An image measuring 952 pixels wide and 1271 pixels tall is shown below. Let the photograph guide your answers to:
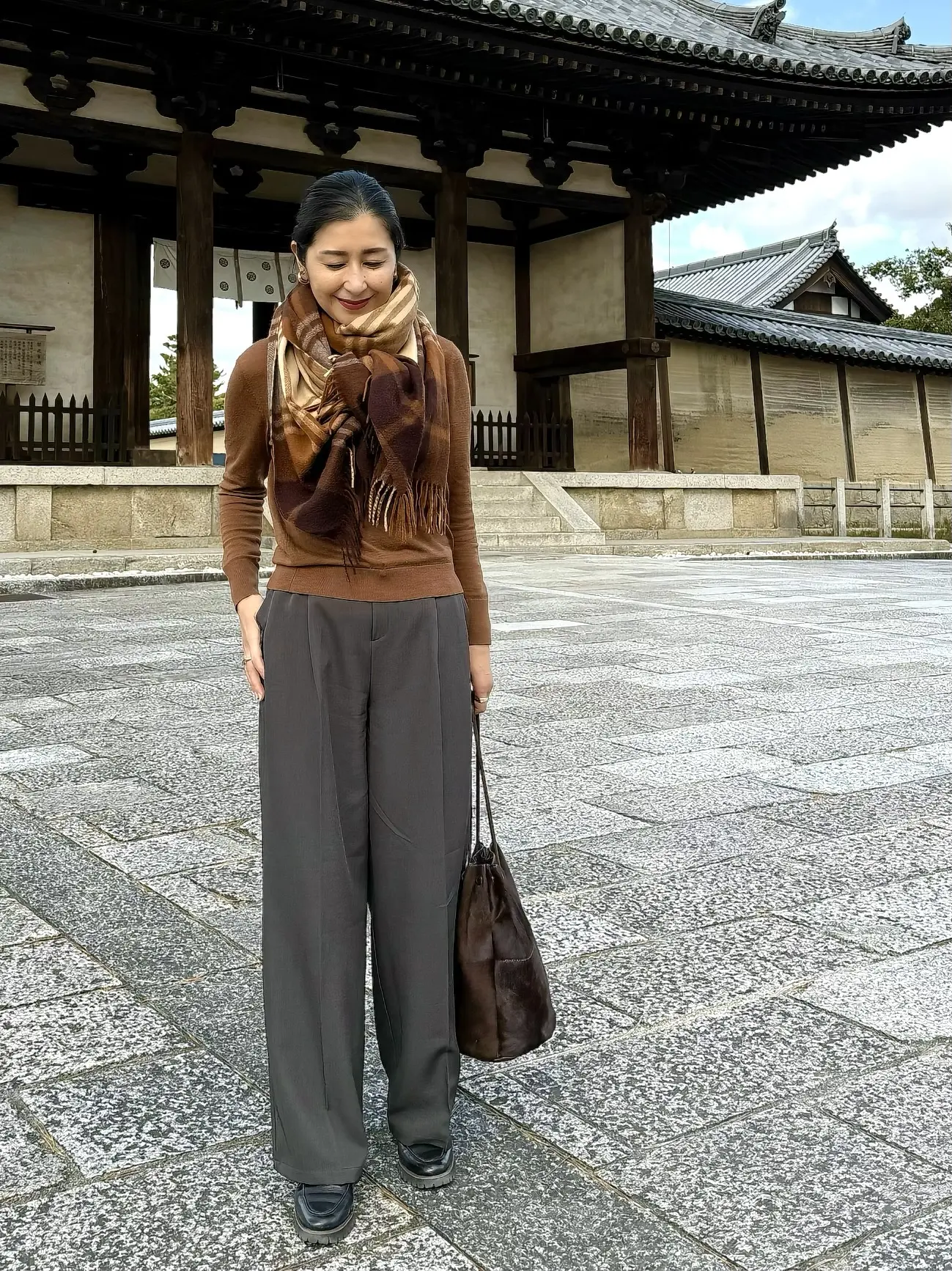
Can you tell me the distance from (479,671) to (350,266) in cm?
71

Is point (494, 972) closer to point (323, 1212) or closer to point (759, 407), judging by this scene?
point (323, 1212)

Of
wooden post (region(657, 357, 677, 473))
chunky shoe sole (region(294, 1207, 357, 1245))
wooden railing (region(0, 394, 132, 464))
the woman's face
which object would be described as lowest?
chunky shoe sole (region(294, 1207, 357, 1245))

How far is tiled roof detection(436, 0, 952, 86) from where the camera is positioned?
13094 millimetres

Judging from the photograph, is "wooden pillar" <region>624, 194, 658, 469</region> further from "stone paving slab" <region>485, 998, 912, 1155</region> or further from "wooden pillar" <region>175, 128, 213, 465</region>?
"stone paving slab" <region>485, 998, 912, 1155</region>

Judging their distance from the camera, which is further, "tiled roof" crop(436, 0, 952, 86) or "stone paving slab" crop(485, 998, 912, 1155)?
"tiled roof" crop(436, 0, 952, 86)

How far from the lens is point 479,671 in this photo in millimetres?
2168

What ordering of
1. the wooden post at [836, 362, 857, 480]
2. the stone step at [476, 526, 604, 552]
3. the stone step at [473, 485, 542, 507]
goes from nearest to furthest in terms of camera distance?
the stone step at [476, 526, 604, 552] → the stone step at [473, 485, 542, 507] → the wooden post at [836, 362, 857, 480]

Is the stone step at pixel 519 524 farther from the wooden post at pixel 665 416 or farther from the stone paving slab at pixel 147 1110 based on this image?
the stone paving slab at pixel 147 1110

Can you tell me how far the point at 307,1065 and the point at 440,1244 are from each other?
336 millimetres

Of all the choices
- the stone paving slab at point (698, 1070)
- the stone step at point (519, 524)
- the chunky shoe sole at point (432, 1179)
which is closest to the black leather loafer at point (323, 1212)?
the chunky shoe sole at point (432, 1179)

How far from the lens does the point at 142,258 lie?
16.6m

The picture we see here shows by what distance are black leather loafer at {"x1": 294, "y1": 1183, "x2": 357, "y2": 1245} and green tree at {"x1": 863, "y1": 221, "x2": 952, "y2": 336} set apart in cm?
3678

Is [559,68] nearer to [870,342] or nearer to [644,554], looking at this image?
[644,554]

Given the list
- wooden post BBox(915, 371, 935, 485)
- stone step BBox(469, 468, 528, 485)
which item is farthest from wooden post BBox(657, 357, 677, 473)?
wooden post BBox(915, 371, 935, 485)
